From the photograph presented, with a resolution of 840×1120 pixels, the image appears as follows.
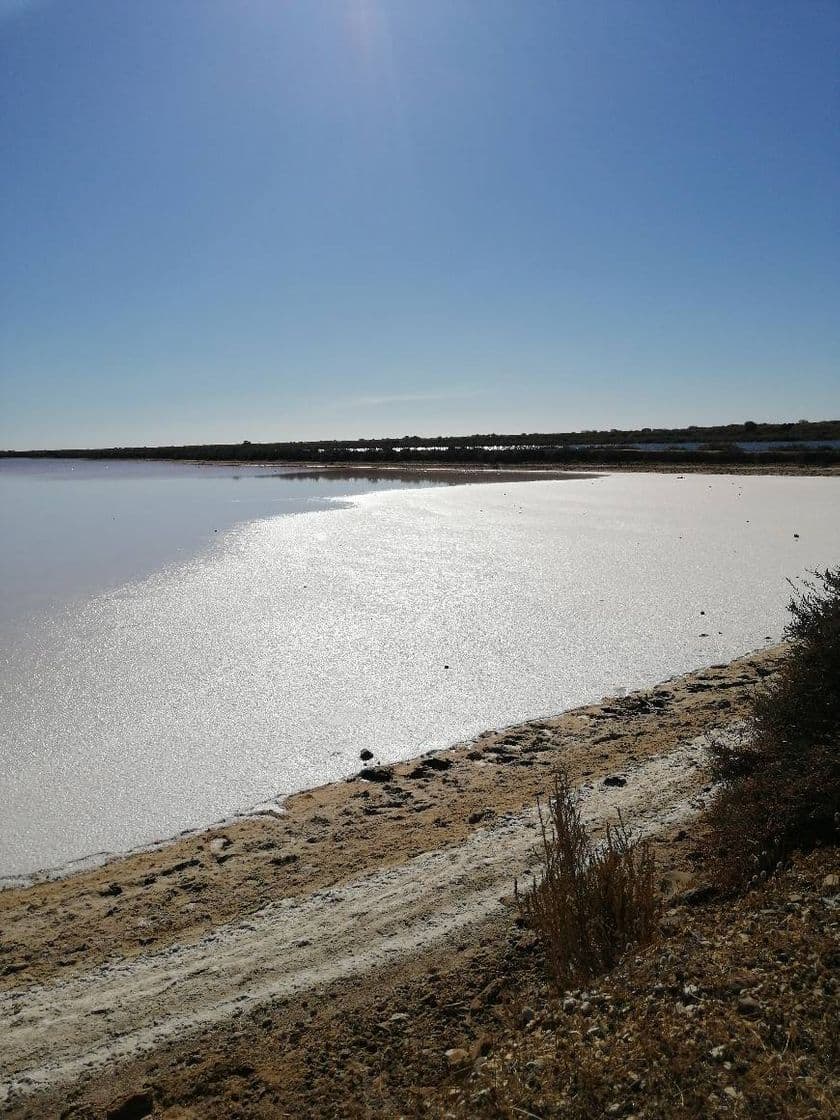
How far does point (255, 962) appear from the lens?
311 cm

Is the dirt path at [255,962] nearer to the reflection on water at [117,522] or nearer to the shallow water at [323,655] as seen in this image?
the shallow water at [323,655]

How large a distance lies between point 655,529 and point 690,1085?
14.3 m

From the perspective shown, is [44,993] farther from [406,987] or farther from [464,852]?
[464,852]

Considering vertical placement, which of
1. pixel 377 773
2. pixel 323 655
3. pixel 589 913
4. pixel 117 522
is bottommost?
pixel 377 773

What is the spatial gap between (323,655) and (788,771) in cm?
459

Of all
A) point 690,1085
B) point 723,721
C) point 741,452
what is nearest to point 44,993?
point 690,1085

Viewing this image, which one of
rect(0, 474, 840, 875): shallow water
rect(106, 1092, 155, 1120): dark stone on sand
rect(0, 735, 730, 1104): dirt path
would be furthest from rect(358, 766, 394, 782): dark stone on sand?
rect(106, 1092, 155, 1120): dark stone on sand

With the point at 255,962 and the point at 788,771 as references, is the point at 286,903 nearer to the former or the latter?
the point at 255,962

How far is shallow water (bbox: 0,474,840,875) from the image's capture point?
4.89 meters

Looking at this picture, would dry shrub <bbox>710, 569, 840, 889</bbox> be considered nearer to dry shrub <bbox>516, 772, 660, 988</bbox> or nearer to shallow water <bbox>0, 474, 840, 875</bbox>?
dry shrub <bbox>516, 772, 660, 988</bbox>

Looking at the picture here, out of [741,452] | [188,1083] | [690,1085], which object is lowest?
[188,1083]

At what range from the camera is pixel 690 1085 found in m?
2.06

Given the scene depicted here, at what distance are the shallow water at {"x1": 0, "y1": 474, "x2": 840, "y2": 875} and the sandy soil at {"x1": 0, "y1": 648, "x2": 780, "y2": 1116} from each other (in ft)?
1.50

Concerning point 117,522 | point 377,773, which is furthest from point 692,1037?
point 117,522
